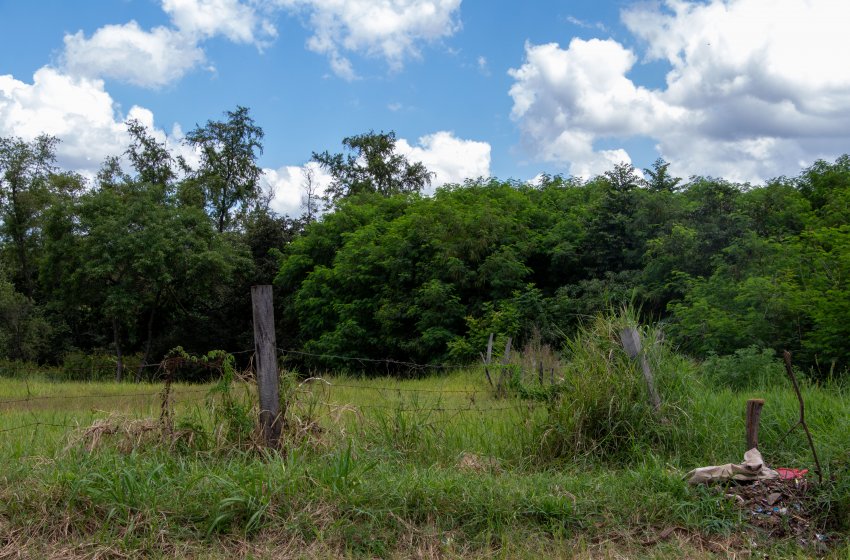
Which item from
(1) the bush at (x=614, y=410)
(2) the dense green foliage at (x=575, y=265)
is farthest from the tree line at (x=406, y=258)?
(1) the bush at (x=614, y=410)

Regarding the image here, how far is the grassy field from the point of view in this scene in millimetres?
4617

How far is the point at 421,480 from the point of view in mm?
5141

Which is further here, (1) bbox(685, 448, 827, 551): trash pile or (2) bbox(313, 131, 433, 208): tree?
(2) bbox(313, 131, 433, 208): tree

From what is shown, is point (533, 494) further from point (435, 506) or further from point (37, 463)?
point (37, 463)

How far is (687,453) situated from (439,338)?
20.2 m

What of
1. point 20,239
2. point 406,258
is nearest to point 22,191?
point 20,239

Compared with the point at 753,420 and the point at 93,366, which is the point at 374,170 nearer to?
the point at 93,366

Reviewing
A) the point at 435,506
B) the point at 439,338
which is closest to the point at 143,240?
the point at 439,338

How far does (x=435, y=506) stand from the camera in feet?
16.2

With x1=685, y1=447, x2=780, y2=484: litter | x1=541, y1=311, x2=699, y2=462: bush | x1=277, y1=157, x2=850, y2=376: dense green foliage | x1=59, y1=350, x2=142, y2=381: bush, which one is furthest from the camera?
x1=59, y1=350, x2=142, y2=381: bush

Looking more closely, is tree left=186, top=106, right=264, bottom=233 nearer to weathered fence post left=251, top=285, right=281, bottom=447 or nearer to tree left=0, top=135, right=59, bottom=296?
tree left=0, top=135, right=59, bottom=296

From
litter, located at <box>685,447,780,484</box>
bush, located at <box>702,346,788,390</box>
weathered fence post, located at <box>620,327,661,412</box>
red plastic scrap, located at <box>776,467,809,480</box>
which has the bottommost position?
red plastic scrap, located at <box>776,467,809,480</box>

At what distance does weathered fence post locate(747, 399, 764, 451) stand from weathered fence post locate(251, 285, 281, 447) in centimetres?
400

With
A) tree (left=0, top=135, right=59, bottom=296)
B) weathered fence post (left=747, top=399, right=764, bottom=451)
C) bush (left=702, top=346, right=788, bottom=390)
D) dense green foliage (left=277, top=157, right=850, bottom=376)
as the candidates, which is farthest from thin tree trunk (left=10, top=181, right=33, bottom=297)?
weathered fence post (left=747, top=399, right=764, bottom=451)
